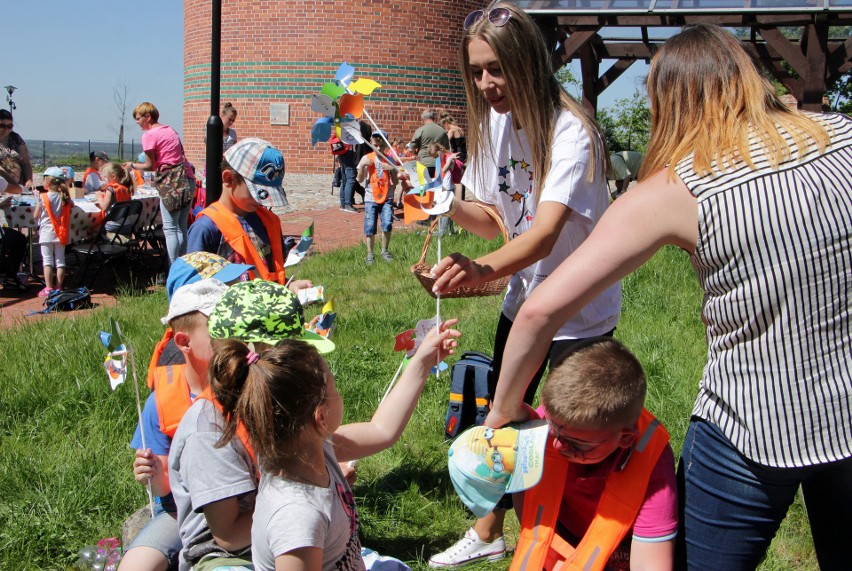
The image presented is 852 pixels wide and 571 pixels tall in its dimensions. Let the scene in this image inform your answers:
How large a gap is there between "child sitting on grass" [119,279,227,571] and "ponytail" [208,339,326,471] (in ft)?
1.43

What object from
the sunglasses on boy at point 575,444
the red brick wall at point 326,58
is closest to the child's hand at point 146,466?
the sunglasses on boy at point 575,444

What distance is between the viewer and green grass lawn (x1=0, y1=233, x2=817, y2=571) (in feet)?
9.87

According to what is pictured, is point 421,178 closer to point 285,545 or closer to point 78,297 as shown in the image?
point 285,545

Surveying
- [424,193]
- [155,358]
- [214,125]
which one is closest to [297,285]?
[155,358]

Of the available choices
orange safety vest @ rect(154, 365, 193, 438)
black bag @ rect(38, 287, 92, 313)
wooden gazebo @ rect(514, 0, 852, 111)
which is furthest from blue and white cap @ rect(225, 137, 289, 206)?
wooden gazebo @ rect(514, 0, 852, 111)

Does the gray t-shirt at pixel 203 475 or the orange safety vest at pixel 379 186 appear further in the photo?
the orange safety vest at pixel 379 186

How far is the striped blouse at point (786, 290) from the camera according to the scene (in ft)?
4.93

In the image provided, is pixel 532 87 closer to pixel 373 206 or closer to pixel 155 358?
pixel 155 358

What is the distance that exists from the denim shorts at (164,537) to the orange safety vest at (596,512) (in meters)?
1.11

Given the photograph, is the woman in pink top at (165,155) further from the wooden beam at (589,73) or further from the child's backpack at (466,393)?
the wooden beam at (589,73)

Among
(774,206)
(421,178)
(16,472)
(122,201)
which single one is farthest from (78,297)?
(774,206)

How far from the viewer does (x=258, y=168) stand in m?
3.18

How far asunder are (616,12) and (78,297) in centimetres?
703

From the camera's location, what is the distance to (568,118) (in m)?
2.29
